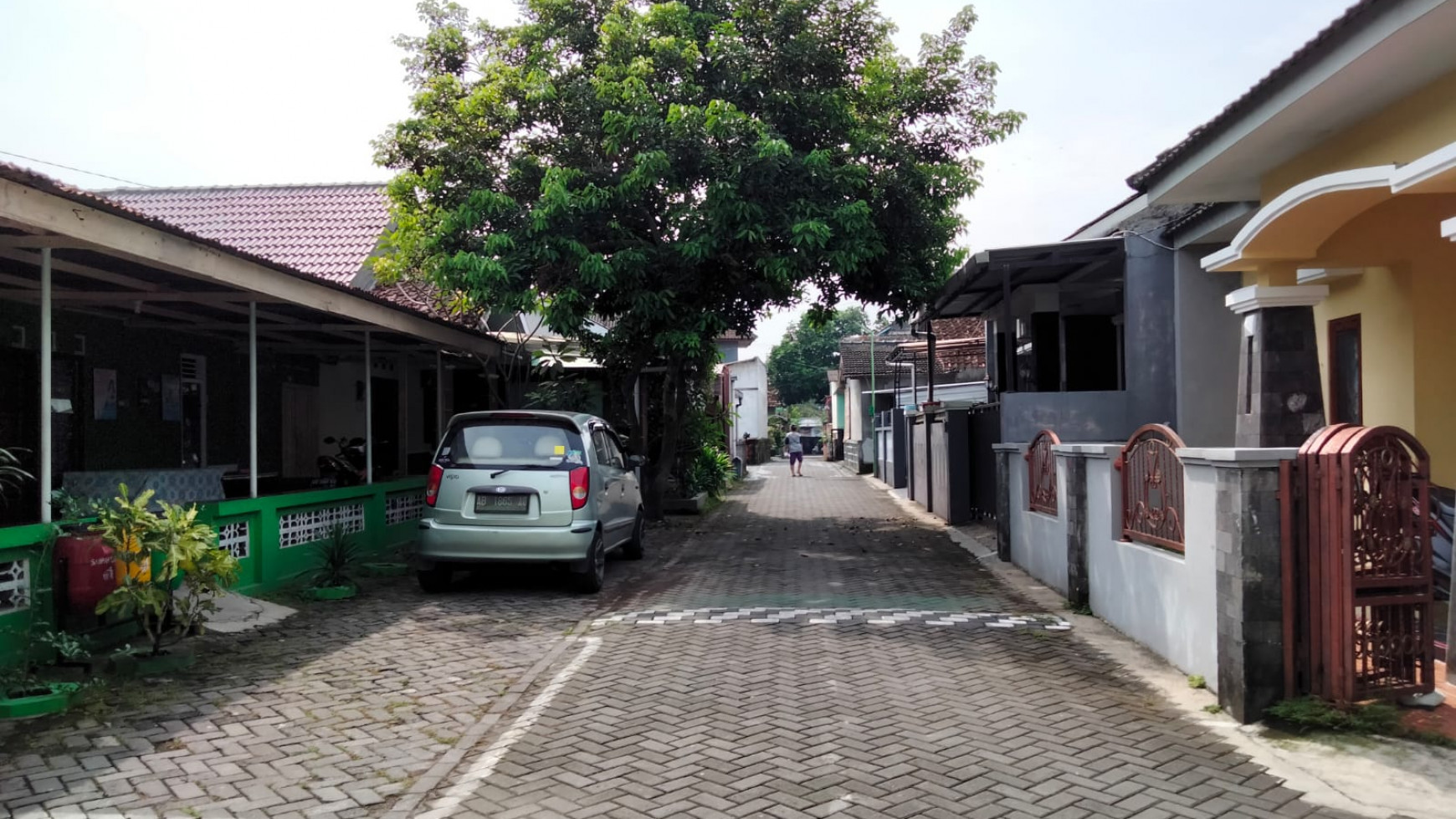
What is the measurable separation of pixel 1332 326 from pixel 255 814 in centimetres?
946

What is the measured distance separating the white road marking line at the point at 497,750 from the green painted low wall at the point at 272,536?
9.96 feet

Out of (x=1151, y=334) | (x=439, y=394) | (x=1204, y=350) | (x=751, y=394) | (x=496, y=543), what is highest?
(x=751, y=394)

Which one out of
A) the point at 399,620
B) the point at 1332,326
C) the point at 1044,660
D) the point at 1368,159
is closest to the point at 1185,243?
the point at 1332,326

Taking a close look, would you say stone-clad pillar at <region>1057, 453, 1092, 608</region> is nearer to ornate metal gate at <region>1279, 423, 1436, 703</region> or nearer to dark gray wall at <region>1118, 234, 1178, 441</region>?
ornate metal gate at <region>1279, 423, 1436, 703</region>

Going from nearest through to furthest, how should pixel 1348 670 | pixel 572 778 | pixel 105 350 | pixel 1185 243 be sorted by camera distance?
pixel 572 778
pixel 1348 670
pixel 105 350
pixel 1185 243

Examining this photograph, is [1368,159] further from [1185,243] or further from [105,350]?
[105,350]

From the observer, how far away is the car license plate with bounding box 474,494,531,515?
927cm

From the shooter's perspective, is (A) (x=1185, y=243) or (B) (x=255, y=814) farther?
(A) (x=1185, y=243)

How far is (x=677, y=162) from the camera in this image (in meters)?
13.2

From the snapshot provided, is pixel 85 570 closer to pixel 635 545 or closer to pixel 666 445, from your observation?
pixel 635 545

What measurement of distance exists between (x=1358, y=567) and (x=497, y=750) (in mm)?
A: 4388

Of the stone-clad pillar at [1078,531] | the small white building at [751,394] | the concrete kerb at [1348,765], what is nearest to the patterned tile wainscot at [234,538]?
the stone-clad pillar at [1078,531]

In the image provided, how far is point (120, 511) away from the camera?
6641 mm

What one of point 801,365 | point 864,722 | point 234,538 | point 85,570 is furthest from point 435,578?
point 801,365
